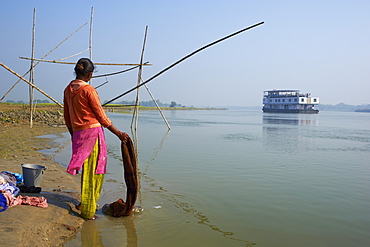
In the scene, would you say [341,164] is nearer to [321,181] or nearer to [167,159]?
[321,181]

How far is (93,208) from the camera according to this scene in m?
3.91

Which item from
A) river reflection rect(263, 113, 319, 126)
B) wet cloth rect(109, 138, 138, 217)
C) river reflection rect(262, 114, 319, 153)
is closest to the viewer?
wet cloth rect(109, 138, 138, 217)

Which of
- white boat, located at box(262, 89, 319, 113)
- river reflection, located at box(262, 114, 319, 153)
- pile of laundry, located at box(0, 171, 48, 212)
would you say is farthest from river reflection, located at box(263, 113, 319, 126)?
pile of laundry, located at box(0, 171, 48, 212)

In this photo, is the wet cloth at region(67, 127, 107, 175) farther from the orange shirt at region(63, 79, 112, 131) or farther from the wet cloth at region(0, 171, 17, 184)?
the wet cloth at region(0, 171, 17, 184)

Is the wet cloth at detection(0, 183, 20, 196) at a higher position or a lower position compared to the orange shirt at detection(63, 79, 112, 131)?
lower

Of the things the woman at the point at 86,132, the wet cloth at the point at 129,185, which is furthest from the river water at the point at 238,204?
the woman at the point at 86,132

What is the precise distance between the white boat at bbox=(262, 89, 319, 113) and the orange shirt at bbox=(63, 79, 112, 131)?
234 feet

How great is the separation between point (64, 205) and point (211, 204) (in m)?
2.13

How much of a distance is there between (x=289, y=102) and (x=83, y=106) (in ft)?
242

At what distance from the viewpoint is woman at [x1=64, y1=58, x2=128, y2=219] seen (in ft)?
12.1

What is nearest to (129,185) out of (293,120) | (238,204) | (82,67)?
(82,67)

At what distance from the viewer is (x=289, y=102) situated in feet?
241

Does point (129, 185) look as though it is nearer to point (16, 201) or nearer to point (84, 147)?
point (84, 147)

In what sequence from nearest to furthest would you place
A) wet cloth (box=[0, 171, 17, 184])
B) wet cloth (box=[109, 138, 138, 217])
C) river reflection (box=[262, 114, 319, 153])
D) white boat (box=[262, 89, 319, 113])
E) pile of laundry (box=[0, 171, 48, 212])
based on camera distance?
→ pile of laundry (box=[0, 171, 48, 212]) < wet cloth (box=[109, 138, 138, 217]) < wet cloth (box=[0, 171, 17, 184]) < river reflection (box=[262, 114, 319, 153]) < white boat (box=[262, 89, 319, 113])
